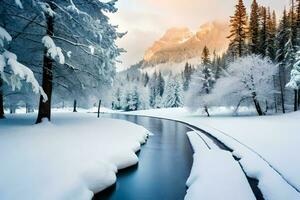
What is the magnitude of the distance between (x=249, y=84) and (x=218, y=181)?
35081mm

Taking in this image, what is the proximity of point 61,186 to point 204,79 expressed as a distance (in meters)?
44.2

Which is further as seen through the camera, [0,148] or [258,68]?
[258,68]

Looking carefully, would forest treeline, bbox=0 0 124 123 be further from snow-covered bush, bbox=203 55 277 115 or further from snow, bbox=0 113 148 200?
snow-covered bush, bbox=203 55 277 115

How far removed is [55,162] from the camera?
8711 mm

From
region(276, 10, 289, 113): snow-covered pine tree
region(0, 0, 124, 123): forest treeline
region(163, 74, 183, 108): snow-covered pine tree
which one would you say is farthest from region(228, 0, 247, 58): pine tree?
region(163, 74, 183, 108): snow-covered pine tree

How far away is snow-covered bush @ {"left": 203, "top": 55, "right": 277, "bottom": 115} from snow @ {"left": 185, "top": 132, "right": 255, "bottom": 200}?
99.5 feet

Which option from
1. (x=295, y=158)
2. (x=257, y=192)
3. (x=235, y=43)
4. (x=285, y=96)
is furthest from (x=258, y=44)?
(x=257, y=192)

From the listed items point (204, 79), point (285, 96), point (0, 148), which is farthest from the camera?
point (204, 79)

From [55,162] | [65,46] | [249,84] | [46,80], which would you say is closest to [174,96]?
[249,84]

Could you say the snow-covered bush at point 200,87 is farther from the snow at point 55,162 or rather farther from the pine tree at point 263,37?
the snow at point 55,162

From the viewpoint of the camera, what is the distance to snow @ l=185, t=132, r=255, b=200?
27.1 ft

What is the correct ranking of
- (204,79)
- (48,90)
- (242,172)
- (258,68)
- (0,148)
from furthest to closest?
(204,79)
(258,68)
(48,90)
(242,172)
(0,148)

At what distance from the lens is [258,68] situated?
41.7m

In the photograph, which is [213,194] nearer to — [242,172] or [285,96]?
[242,172]
